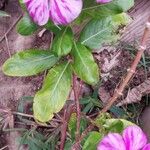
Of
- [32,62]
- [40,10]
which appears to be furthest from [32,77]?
[40,10]

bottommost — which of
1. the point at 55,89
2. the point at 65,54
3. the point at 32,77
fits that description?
the point at 32,77

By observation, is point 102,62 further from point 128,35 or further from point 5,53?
point 5,53

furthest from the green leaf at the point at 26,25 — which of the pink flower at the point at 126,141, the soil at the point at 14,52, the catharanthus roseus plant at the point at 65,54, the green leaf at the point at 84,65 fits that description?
the soil at the point at 14,52

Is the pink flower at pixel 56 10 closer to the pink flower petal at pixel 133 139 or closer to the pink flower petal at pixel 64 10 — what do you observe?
the pink flower petal at pixel 64 10

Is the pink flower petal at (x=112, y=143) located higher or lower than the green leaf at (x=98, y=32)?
lower

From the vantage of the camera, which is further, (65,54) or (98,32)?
(98,32)

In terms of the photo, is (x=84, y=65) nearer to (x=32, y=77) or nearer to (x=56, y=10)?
(x=56, y=10)

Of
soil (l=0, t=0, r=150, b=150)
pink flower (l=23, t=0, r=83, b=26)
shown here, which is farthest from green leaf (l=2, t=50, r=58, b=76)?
soil (l=0, t=0, r=150, b=150)
